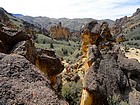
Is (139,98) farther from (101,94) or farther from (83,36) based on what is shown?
(83,36)

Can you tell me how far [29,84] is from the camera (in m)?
5.64

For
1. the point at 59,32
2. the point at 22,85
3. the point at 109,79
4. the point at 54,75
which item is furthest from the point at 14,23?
the point at 22,85

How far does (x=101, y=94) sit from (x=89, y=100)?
683 millimetres

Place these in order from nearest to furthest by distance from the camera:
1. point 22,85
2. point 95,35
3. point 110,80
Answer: point 22,85 → point 110,80 → point 95,35

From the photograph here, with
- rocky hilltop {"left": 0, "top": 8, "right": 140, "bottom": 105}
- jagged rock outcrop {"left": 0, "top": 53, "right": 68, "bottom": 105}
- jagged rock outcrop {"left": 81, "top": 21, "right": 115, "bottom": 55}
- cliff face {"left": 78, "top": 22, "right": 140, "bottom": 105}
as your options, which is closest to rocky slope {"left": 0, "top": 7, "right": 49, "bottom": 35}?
jagged rock outcrop {"left": 81, "top": 21, "right": 115, "bottom": 55}

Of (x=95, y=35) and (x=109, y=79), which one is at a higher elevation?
(x=95, y=35)

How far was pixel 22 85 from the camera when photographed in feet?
18.1

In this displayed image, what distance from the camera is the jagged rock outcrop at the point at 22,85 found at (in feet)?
16.8

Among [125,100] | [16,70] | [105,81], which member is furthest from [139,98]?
[16,70]

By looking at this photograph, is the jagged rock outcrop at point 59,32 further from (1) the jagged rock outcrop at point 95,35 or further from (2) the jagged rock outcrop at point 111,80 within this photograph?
(2) the jagged rock outcrop at point 111,80

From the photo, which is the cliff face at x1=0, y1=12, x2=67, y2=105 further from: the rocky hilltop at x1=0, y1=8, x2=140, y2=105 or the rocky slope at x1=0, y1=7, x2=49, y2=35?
the rocky slope at x1=0, y1=7, x2=49, y2=35

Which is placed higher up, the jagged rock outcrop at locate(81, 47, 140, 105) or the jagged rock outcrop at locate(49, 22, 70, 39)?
the jagged rock outcrop at locate(81, 47, 140, 105)

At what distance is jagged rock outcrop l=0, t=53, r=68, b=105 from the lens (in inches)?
202

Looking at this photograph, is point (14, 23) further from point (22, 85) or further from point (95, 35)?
point (22, 85)
